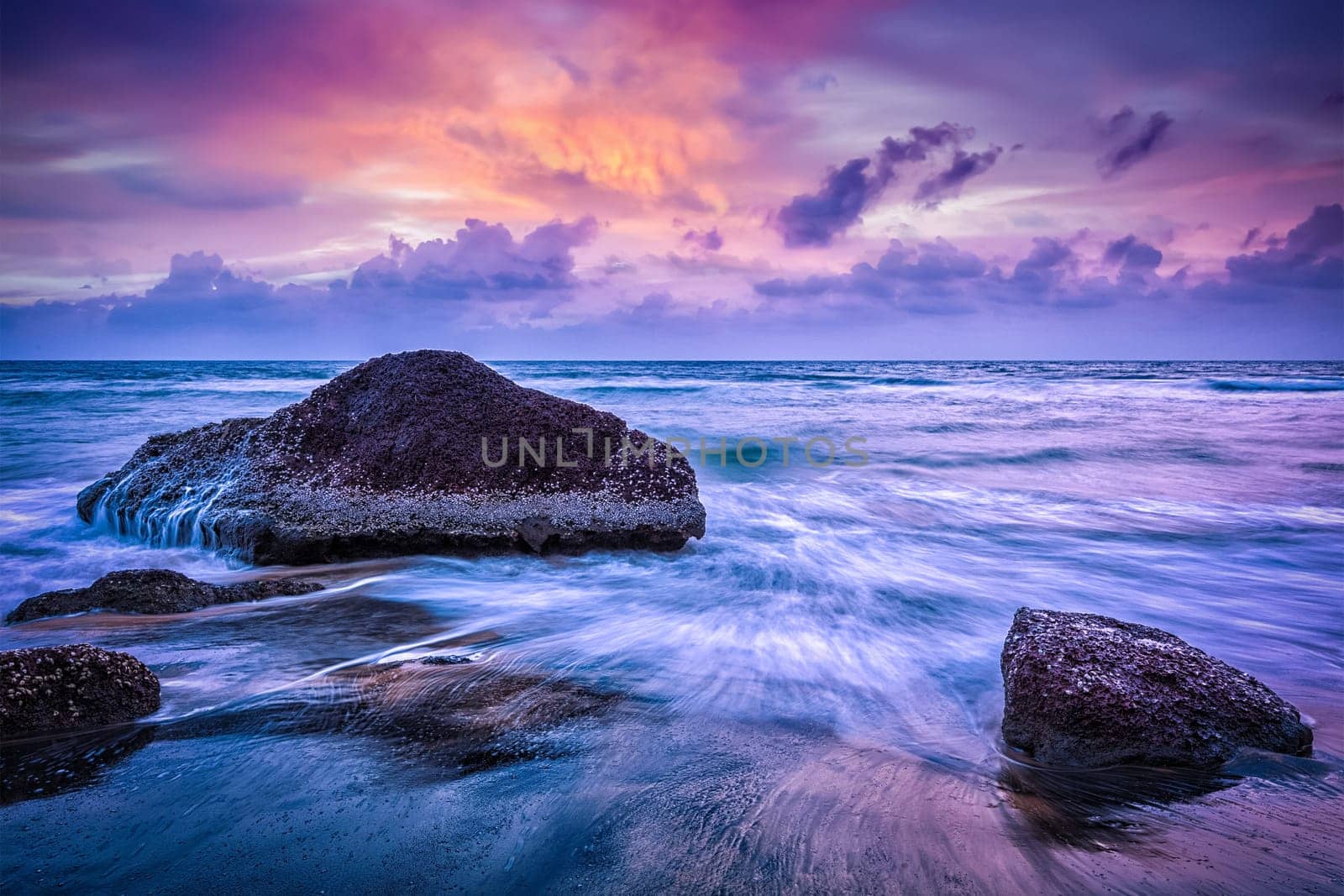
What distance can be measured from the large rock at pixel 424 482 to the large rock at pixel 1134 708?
3.00 m

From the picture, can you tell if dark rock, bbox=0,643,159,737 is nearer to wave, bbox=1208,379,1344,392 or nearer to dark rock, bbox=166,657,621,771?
dark rock, bbox=166,657,621,771

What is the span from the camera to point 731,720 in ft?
10.1

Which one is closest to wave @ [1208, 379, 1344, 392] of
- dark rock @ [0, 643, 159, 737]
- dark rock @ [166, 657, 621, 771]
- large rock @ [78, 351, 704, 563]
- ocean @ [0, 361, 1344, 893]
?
ocean @ [0, 361, 1344, 893]

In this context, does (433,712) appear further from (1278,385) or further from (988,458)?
(1278,385)

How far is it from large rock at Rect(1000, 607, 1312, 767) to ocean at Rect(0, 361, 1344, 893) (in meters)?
0.09

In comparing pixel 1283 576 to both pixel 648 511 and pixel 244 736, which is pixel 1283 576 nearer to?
pixel 648 511

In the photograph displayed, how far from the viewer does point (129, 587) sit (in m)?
4.07

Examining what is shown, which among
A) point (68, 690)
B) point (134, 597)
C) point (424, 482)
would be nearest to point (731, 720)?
point (68, 690)

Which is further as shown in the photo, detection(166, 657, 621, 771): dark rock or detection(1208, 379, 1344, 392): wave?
Answer: detection(1208, 379, 1344, 392): wave

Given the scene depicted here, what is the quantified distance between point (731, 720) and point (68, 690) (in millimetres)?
2528

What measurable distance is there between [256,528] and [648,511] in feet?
9.04

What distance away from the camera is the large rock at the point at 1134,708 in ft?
8.55

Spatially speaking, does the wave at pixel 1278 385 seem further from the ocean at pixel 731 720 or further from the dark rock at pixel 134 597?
the dark rock at pixel 134 597

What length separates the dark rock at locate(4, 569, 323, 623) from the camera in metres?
4.00
